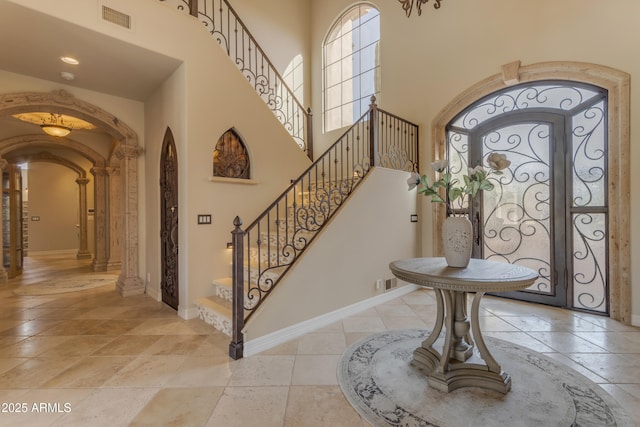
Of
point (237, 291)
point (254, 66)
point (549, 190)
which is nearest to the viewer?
point (237, 291)

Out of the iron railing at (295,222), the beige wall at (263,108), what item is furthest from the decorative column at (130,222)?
the iron railing at (295,222)

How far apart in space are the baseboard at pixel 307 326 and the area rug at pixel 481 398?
664mm

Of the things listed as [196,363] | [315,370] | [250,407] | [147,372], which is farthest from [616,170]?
[147,372]

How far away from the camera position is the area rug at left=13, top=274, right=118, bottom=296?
4.84 metres

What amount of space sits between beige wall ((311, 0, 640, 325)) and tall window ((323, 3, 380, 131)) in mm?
280

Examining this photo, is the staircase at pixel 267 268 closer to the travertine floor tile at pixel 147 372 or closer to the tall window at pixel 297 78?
the travertine floor tile at pixel 147 372

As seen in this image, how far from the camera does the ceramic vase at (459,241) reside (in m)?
2.23

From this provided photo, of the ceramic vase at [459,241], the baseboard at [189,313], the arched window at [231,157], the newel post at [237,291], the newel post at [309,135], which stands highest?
the newel post at [309,135]

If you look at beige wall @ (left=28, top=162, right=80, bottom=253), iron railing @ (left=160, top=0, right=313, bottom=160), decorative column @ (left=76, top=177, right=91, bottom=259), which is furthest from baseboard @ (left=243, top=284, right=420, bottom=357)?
beige wall @ (left=28, top=162, right=80, bottom=253)

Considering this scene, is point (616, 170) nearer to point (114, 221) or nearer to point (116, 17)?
point (116, 17)

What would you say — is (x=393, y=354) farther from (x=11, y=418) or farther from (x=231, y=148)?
(x=231, y=148)

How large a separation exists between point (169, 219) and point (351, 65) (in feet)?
15.3

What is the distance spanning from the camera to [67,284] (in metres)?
5.34

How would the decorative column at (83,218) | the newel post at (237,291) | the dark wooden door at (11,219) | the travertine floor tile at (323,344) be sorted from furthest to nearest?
the decorative column at (83,218)
the dark wooden door at (11,219)
the travertine floor tile at (323,344)
the newel post at (237,291)
